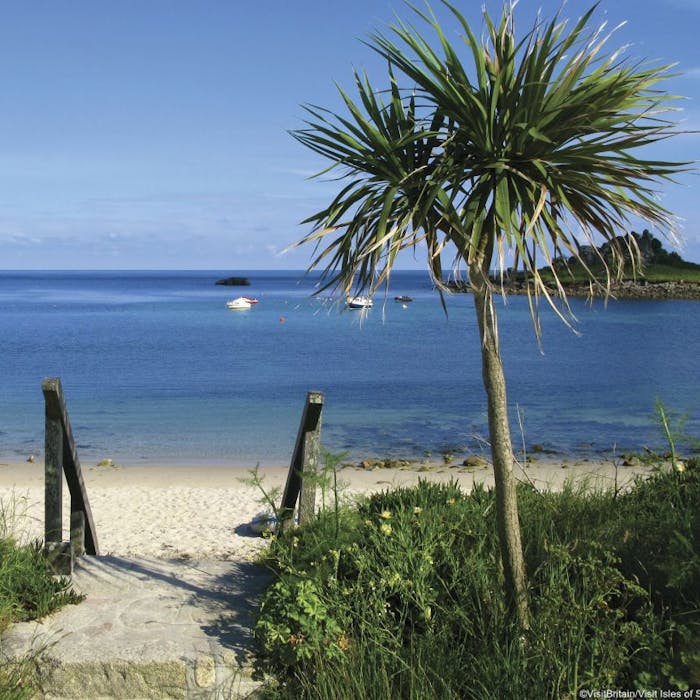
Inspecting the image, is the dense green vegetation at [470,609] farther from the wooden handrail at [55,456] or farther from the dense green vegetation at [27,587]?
the wooden handrail at [55,456]

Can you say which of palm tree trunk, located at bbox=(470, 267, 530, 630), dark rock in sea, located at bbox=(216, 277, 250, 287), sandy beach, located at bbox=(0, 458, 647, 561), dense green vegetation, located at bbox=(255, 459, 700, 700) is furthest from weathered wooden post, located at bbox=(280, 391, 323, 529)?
dark rock in sea, located at bbox=(216, 277, 250, 287)

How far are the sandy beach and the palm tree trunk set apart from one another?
180cm

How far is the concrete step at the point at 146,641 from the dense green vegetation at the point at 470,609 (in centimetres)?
33

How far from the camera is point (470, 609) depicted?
16.8ft

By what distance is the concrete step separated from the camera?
5.01 meters

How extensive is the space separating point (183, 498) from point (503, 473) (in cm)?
964

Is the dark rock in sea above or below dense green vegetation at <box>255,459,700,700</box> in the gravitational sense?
above

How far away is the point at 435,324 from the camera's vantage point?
71.3m

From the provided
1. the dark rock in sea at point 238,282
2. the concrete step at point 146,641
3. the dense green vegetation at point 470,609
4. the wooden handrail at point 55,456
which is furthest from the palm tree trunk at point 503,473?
the dark rock in sea at point 238,282

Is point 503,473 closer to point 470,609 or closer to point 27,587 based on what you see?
point 470,609

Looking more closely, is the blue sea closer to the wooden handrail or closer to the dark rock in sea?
the wooden handrail

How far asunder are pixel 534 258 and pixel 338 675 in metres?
2.61

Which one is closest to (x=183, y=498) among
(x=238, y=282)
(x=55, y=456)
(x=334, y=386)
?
(x=55, y=456)

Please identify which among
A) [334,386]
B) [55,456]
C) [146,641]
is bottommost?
[334,386]
